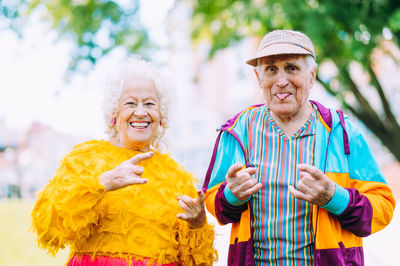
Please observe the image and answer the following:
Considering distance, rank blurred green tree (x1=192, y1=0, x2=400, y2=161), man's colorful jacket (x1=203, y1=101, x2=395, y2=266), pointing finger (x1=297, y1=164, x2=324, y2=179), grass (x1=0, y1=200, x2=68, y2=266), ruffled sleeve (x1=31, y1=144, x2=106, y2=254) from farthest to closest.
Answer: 1. grass (x1=0, y1=200, x2=68, y2=266)
2. blurred green tree (x1=192, y1=0, x2=400, y2=161)
3. ruffled sleeve (x1=31, y1=144, x2=106, y2=254)
4. man's colorful jacket (x1=203, y1=101, x2=395, y2=266)
5. pointing finger (x1=297, y1=164, x2=324, y2=179)

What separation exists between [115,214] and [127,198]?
11cm

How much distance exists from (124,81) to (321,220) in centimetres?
133

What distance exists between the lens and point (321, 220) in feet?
6.50

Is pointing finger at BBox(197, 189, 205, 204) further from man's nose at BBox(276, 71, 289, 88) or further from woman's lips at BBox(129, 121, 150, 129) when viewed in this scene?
man's nose at BBox(276, 71, 289, 88)

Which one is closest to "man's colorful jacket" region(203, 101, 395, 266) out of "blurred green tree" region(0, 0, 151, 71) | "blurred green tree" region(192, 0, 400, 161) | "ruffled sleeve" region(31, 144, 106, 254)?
"ruffled sleeve" region(31, 144, 106, 254)

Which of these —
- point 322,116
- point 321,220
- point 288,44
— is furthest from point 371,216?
point 288,44

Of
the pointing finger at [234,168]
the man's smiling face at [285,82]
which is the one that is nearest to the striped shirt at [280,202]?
the man's smiling face at [285,82]

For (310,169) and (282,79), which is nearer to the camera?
(310,169)

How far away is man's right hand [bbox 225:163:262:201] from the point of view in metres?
1.94

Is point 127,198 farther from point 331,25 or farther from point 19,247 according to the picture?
point 19,247

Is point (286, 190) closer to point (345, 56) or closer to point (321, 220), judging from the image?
point (321, 220)

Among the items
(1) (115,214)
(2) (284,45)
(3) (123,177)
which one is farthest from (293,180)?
(1) (115,214)

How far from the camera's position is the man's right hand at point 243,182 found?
194cm

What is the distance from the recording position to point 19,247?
6.17 metres
